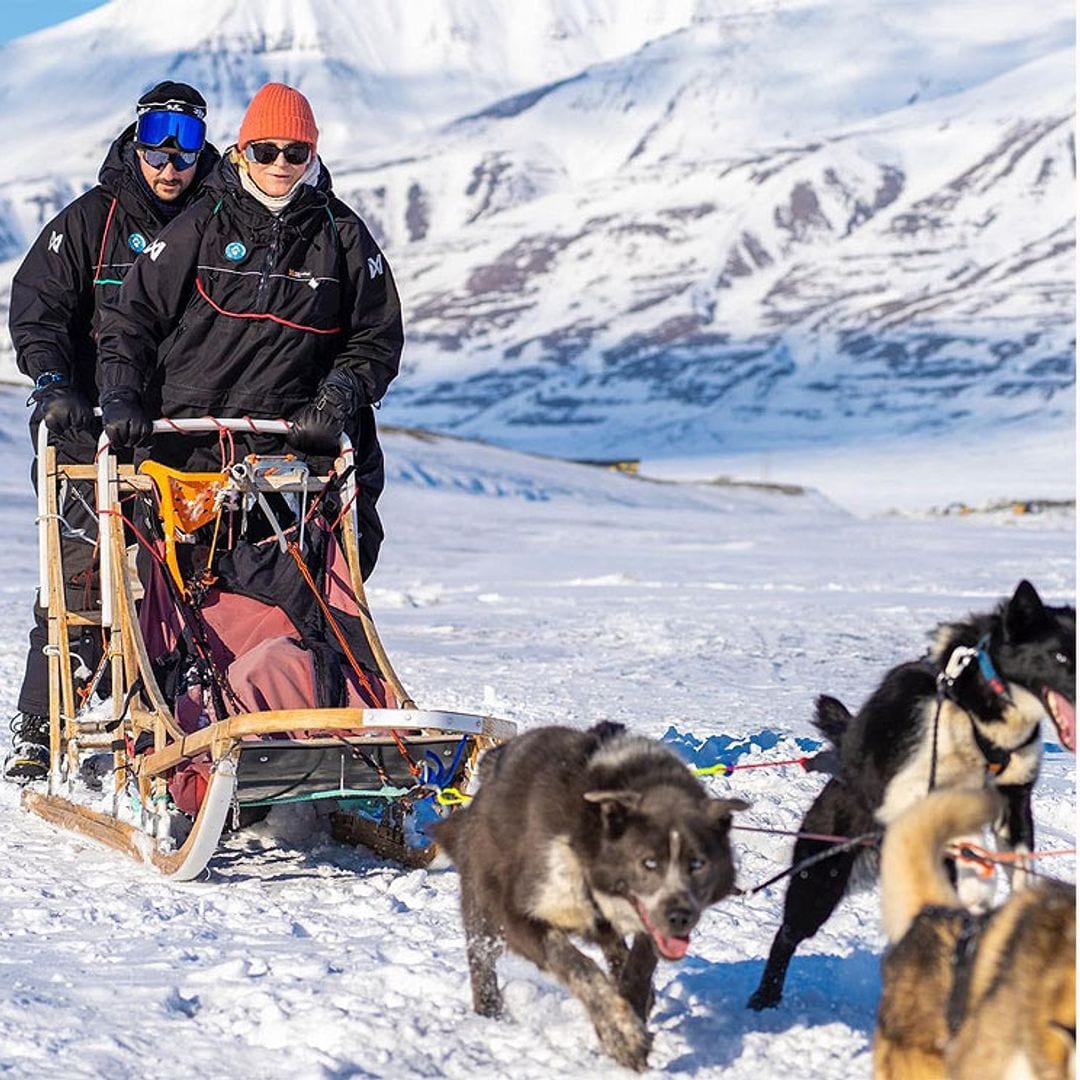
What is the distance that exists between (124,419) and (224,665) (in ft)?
2.21

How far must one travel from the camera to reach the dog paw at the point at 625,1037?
298 cm

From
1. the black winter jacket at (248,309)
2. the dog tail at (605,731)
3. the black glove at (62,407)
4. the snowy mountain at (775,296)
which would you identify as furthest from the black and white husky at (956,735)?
the snowy mountain at (775,296)

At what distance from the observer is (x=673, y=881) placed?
3.04 m

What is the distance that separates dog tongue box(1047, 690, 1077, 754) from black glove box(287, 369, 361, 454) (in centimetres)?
220

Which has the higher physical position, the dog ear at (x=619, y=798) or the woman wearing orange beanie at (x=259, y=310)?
the woman wearing orange beanie at (x=259, y=310)

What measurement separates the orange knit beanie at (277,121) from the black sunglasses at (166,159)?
0.54 m

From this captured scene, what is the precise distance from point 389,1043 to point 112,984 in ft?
2.04

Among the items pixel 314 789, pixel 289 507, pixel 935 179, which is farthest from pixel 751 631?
pixel 935 179

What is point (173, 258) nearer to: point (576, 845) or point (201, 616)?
point (201, 616)

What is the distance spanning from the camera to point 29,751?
212 inches

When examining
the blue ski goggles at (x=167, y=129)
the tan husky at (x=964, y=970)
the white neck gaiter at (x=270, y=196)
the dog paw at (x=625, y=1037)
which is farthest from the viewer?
the blue ski goggles at (x=167, y=129)

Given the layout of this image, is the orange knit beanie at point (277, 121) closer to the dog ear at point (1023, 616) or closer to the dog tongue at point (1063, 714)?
the dog ear at point (1023, 616)

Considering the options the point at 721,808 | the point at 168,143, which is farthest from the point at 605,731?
the point at 168,143

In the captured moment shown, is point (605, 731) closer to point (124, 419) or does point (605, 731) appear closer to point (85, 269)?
point (124, 419)
